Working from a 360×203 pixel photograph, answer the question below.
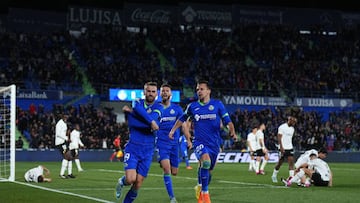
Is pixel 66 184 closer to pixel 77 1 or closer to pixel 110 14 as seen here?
pixel 110 14

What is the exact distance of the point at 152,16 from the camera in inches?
2264

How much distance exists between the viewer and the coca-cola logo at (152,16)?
186 ft

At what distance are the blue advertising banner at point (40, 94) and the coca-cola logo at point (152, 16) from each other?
45.3 ft

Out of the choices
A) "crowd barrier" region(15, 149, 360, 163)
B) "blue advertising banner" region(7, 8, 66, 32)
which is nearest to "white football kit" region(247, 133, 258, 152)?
"crowd barrier" region(15, 149, 360, 163)

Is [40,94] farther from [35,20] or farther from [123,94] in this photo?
[35,20]

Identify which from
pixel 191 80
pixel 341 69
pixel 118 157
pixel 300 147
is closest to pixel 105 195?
pixel 118 157

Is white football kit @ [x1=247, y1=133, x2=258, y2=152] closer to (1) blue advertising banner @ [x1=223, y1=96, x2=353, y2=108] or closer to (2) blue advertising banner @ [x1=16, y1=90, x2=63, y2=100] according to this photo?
(2) blue advertising banner @ [x1=16, y1=90, x2=63, y2=100]

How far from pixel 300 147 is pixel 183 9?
18141 millimetres

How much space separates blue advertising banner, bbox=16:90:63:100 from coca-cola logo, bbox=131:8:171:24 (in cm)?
1382

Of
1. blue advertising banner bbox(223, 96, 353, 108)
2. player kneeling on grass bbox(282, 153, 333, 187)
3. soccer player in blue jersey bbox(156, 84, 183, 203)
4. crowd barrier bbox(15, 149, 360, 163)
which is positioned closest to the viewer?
soccer player in blue jersey bbox(156, 84, 183, 203)

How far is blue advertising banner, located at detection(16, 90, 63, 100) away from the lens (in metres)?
44.3

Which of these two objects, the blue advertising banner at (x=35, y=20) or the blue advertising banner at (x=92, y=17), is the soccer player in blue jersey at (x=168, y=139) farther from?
the blue advertising banner at (x=92, y=17)

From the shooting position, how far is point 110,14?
56.3m

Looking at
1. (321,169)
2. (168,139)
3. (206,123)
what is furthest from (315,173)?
(206,123)
